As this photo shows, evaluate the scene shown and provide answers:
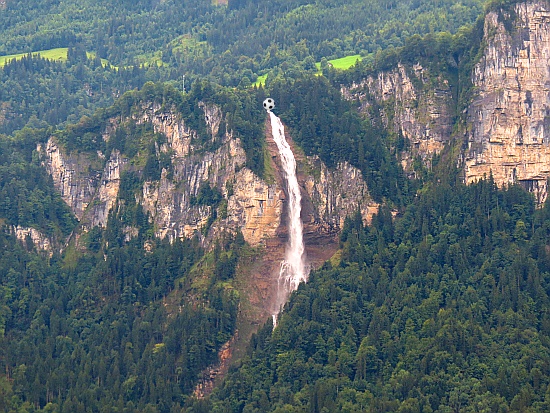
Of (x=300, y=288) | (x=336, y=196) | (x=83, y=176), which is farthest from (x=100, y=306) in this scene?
(x=336, y=196)

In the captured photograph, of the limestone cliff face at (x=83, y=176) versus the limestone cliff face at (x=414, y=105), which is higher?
the limestone cliff face at (x=414, y=105)

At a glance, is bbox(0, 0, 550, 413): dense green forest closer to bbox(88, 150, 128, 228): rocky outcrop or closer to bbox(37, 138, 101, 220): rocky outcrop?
bbox(37, 138, 101, 220): rocky outcrop

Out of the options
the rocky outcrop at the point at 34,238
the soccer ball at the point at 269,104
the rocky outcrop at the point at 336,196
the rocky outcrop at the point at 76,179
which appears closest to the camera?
the rocky outcrop at the point at 336,196

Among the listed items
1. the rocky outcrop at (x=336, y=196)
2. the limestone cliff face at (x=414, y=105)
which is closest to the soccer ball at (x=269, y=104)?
the limestone cliff face at (x=414, y=105)

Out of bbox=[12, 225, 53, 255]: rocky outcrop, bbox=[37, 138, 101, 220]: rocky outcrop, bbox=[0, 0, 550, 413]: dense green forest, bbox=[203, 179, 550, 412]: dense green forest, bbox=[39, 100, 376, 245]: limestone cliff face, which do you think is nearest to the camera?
bbox=[203, 179, 550, 412]: dense green forest

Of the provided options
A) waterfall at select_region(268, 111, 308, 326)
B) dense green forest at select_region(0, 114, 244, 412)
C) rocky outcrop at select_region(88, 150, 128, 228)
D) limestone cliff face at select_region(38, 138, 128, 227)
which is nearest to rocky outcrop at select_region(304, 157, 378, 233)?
waterfall at select_region(268, 111, 308, 326)

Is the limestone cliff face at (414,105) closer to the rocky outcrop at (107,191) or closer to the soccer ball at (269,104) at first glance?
the soccer ball at (269,104)
